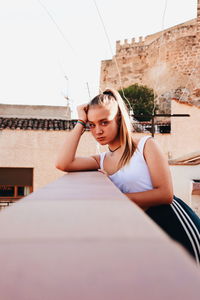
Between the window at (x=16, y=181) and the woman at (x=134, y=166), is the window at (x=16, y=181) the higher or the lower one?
the lower one

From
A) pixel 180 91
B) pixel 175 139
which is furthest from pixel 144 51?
pixel 175 139

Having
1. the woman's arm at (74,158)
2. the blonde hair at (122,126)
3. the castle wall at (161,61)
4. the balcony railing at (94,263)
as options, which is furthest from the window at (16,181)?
the castle wall at (161,61)

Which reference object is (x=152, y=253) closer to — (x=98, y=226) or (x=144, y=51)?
(x=98, y=226)

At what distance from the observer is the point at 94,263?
302 mm

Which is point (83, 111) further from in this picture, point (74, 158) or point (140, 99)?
point (140, 99)

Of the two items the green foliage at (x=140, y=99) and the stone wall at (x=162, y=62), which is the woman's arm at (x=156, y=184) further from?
the stone wall at (x=162, y=62)

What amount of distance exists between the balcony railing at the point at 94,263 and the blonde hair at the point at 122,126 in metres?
1.49

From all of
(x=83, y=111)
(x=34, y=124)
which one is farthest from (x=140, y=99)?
(x=83, y=111)

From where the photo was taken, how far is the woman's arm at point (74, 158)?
7.17 feet

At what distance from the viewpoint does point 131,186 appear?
186 centimetres

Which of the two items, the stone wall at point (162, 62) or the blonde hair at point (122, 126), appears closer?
the blonde hair at point (122, 126)

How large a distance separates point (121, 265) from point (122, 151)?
67.4 inches

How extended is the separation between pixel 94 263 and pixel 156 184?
4.89ft

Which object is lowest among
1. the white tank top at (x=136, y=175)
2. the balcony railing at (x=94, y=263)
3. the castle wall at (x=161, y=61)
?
the white tank top at (x=136, y=175)
